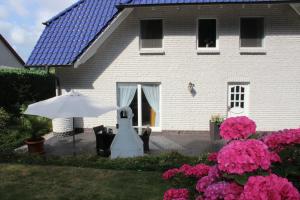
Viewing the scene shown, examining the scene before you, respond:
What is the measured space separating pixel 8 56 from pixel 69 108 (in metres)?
25.6

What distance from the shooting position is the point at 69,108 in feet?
33.4

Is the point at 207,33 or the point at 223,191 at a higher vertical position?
the point at 207,33

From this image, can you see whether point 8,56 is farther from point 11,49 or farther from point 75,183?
point 75,183

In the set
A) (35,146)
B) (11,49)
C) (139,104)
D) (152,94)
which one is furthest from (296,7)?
(11,49)

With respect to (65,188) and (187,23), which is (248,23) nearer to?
(187,23)

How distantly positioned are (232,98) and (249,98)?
72 centimetres

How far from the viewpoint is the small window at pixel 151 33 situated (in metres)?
15.2

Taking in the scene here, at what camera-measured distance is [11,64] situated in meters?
33.4

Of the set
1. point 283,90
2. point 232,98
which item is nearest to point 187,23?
point 232,98

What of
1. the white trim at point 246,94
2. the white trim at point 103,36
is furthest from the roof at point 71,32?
the white trim at point 246,94

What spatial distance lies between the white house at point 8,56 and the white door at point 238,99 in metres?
22.2

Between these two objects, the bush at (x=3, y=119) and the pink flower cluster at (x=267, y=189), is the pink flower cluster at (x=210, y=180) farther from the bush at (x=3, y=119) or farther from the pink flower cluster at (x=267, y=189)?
the bush at (x=3, y=119)

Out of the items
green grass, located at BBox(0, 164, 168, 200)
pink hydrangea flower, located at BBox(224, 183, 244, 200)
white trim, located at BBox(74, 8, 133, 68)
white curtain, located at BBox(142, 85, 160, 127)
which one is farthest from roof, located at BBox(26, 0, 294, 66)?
pink hydrangea flower, located at BBox(224, 183, 244, 200)

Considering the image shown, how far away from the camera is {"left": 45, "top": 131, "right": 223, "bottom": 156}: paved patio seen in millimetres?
12396
